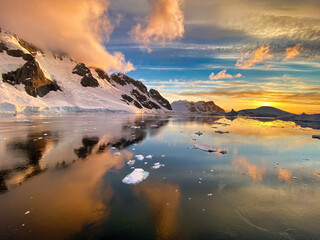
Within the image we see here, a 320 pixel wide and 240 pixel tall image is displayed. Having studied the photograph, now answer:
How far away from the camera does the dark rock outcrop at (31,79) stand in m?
77.5

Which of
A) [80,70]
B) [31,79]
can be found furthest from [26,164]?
[80,70]

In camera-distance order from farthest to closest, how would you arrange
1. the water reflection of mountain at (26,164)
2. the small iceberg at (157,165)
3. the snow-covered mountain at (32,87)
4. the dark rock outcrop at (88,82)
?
the dark rock outcrop at (88,82)
the snow-covered mountain at (32,87)
the small iceberg at (157,165)
the water reflection of mountain at (26,164)

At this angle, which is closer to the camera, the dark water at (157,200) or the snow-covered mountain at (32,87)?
the dark water at (157,200)

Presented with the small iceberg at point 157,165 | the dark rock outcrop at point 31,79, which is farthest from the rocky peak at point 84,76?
the small iceberg at point 157,165

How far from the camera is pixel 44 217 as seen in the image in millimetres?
5227

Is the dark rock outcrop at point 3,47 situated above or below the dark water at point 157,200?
above

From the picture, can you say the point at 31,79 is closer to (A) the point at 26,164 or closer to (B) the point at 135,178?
(A) the point at 26,164

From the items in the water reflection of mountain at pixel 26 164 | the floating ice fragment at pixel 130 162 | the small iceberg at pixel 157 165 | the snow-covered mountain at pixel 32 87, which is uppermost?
the snow-covered mountain at pixel 32 87

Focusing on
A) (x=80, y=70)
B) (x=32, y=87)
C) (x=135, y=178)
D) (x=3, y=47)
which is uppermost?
(x=80, y=70)

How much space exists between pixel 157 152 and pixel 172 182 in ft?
19.6

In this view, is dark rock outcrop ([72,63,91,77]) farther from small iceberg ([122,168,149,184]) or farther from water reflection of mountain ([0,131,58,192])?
small iceberg ([122,168,149,184])

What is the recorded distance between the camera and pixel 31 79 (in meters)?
83.6

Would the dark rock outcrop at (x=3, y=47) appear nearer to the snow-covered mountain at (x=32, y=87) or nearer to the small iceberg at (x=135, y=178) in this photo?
the snow-covered mountain at (x=32, y=87)

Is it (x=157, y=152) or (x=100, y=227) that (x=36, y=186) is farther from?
(x=157, y=152)
